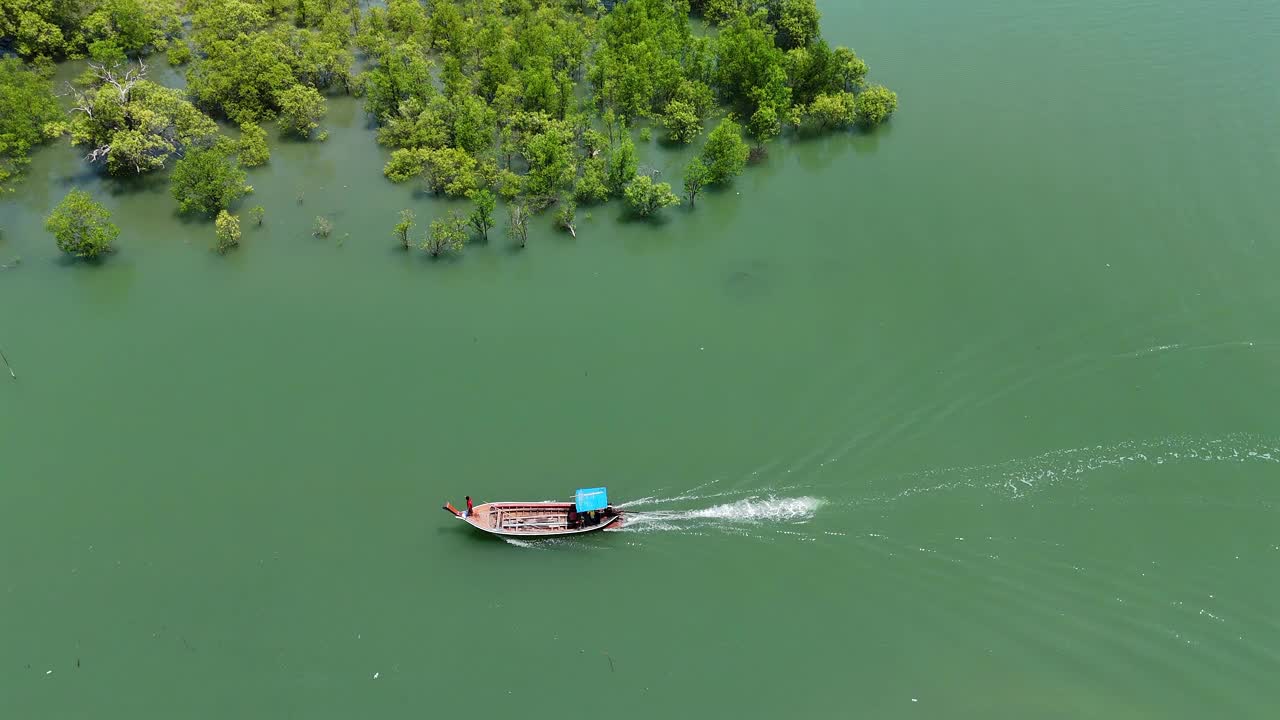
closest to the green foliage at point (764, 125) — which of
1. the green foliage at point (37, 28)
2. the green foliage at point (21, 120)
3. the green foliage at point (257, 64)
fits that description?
the green foliage at point (257, 64)

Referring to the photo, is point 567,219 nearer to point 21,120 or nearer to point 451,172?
point 451,172

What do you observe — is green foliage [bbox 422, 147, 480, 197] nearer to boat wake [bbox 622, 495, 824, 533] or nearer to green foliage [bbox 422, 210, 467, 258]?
green foliage [bbox 422, 210, 467, 258]

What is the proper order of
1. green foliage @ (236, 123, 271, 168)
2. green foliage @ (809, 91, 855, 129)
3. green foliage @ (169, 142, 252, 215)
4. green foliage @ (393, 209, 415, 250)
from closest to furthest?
1. green foliage @ (393, 209, 415, 250)
2. green foliage @ (169, 142, 252, 215)
3. green foliage @ (236, 123, 271, 168)
4. green foliage @ (809, 91, 855, 129)

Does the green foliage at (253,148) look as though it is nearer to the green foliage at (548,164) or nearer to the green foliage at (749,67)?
the green foliage at (548,164)

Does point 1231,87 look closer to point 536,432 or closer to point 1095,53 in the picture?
point 1095,53

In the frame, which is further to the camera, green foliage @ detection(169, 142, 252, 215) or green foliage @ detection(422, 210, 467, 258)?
green foliage @ detection(169, 142, 252, 215)

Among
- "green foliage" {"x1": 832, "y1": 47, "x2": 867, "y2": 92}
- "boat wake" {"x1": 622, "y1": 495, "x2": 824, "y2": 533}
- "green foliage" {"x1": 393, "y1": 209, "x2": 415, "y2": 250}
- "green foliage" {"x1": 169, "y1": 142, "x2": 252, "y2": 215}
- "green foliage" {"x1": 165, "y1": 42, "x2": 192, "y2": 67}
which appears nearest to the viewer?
"boat wake" {"x1": 622, "y1": 495, "x2": 824, "y2": 533}

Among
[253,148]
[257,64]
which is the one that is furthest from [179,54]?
[253,148]

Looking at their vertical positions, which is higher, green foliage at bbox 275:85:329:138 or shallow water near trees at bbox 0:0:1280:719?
green foliage at bbox 275:85:329:138

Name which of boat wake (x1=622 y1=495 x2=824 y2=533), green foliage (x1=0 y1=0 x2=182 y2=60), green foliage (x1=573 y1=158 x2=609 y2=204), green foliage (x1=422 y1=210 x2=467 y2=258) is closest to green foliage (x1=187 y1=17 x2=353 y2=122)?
green foliage (x1=0 y1=0 x2=182 y2=60)
